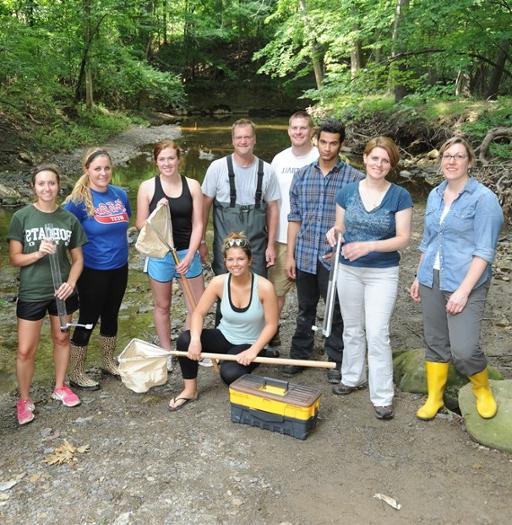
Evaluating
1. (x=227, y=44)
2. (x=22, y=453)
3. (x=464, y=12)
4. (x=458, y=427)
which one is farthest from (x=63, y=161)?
(x=227, y=44)

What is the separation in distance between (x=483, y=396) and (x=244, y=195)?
94.7 inches

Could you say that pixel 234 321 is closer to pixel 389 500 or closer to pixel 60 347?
pixel 60 347

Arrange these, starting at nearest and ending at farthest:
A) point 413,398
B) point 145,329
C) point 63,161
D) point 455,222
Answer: point 455,222, point 413,398, point 145,329, point 63,161

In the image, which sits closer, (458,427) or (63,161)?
(458,427)

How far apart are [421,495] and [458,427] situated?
86 cm

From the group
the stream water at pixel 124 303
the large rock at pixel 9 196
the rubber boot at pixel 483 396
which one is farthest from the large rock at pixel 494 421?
the large rock at pixel 9 196

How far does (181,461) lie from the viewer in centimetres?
354

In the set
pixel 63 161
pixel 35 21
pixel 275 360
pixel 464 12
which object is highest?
pixel 35 21

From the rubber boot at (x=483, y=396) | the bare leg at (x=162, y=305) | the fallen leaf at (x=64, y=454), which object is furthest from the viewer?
the bare leg at (x=162, y=305)

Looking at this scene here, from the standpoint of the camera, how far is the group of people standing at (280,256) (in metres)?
3.59

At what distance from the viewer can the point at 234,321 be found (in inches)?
168

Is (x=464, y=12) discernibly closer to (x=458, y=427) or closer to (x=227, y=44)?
(x=458, y=427)

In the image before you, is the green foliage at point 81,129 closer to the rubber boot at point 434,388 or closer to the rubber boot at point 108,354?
the rubber boot at point 108,354

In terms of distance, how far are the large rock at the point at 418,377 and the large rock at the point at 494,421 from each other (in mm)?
400
